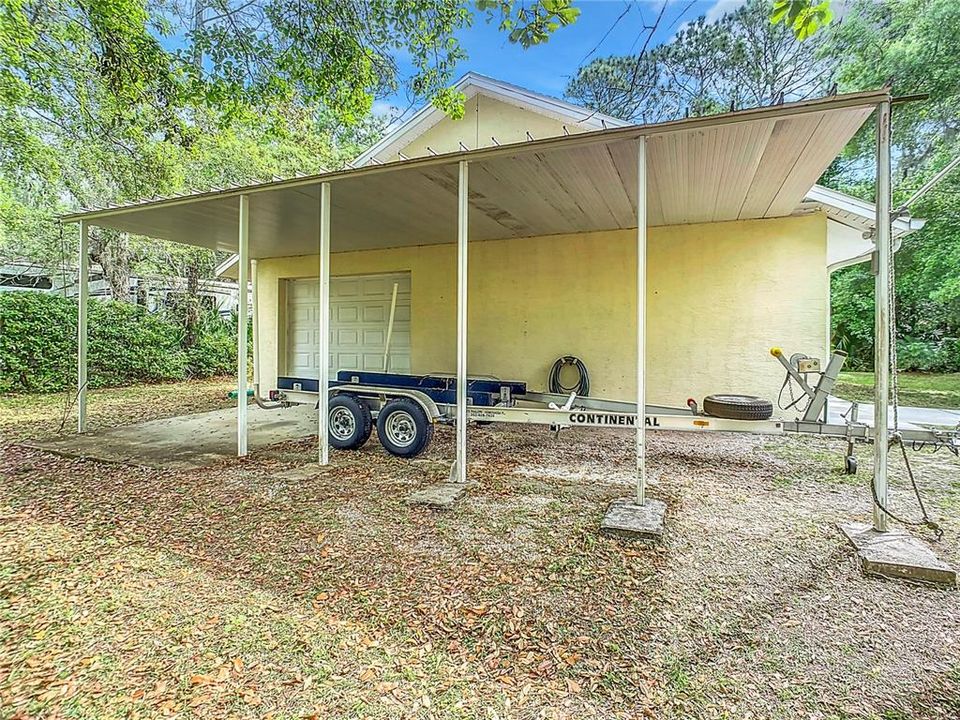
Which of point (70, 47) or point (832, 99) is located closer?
point (832, 99)

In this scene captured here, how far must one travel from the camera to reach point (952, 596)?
8.47ft

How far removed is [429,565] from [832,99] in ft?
12.5

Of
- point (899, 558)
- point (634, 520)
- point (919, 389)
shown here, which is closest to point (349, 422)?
point (634, 520)

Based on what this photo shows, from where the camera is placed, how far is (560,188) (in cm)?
524

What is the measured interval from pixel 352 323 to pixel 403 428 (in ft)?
15.1

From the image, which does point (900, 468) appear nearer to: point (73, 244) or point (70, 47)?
point (70, 47)

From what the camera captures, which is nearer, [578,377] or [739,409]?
[739,409]

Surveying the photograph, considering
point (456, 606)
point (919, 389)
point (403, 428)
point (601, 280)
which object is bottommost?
point (456, 606)

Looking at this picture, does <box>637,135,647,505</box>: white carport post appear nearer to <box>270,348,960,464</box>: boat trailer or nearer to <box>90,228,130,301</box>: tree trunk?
<box>270,348,960,464</box>: boat trailer

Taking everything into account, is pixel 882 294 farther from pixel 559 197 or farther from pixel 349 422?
pixel 349 422

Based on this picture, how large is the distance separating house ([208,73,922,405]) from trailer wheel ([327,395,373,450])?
2634 millimetres

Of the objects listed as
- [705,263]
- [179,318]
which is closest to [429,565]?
[705,263]

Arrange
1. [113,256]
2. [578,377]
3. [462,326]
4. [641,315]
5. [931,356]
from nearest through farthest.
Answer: [641,315]
[462,326]
[578,377]
[113,256]
[931,356]

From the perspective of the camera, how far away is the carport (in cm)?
337
